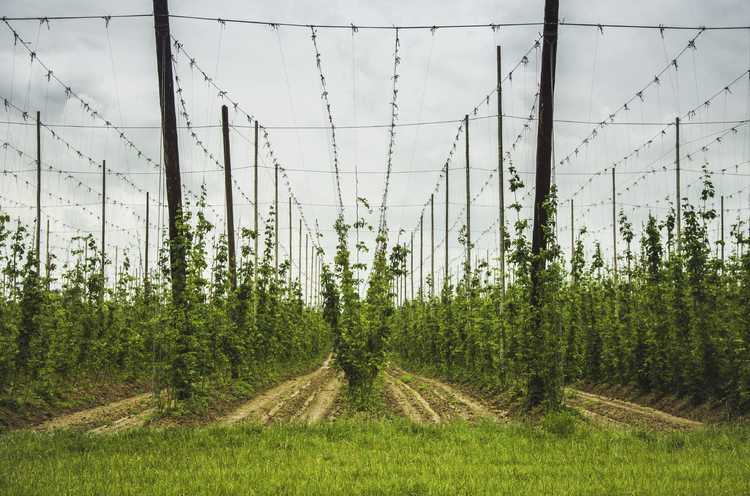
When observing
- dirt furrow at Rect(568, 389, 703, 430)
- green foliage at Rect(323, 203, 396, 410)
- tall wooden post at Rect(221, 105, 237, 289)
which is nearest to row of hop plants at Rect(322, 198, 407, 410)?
green foliage at Rect(323, 203, 396, 410)

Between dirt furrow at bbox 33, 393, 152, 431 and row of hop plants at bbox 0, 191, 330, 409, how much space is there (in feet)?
2.87

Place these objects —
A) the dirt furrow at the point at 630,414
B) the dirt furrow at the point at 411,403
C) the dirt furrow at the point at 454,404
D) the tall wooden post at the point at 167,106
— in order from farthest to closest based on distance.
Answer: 1. the tall wooden post at the point at 167,106
2. the dirt furrow at the point at 454,404
3. the dirt furrow at the point at 411,403
4. the dirt furrow at the point at 630,414

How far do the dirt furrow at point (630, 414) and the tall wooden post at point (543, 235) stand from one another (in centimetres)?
60

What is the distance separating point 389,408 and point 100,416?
6617mm

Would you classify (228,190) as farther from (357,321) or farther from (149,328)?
(357,321)

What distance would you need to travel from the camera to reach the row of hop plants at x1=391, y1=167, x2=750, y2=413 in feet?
46.9

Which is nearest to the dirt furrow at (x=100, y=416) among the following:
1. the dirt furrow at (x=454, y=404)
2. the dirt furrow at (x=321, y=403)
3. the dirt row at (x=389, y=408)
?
the dirt row at (x=389, y=408)

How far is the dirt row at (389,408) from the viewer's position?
14.8 meters

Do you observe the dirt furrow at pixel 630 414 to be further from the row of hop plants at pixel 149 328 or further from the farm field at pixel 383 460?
the row of hop plants at pixel 149 328

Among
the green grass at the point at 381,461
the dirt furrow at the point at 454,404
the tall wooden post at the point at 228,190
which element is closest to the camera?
the green grass at the point at 381,461

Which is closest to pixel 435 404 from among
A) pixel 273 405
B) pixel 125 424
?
pixel 273 405

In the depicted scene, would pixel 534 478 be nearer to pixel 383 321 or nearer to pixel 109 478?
pixel 109 478

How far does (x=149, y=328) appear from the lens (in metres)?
24.0

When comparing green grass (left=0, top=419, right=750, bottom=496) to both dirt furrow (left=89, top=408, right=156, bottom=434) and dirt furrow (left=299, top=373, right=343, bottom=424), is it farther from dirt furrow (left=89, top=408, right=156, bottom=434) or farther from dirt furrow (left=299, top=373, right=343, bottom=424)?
dirt furrow (left=299, top=373, right=343, bottom=424)
